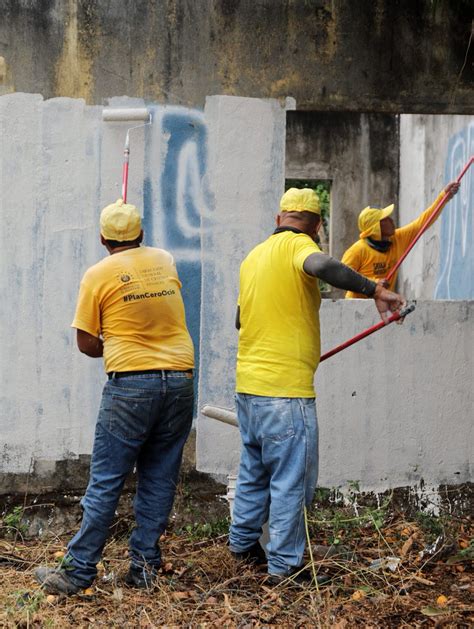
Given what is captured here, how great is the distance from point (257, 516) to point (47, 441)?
1.51 m

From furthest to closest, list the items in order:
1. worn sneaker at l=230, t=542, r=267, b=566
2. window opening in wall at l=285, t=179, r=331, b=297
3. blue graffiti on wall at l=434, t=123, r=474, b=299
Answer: window opening in wall at l=285, t=179, r=331, b=297, blue graffiti on wall at l=434, t=123, r=474, b=299, worn sneaker at l=230, t=542, r=267, b=566

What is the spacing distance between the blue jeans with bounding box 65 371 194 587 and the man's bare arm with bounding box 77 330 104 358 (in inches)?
8.0

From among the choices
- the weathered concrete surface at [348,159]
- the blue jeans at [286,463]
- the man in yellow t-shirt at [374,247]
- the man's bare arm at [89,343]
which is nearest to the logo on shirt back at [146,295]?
the man's bare arm at [89,343]

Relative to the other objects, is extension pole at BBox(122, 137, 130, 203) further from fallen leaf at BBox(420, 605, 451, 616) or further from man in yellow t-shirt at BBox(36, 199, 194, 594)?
fallen leaf at BBox(420, 605, 451, 616)

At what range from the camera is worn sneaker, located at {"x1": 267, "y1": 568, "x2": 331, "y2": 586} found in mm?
4363

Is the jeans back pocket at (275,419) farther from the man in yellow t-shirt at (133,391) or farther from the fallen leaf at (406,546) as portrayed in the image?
the fallen leaf at (406,546)

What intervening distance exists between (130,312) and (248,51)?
2011 millimetres

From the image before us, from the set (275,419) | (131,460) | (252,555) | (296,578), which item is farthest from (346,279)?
(252,555)

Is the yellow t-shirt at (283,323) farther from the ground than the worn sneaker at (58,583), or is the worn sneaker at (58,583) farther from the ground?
the yellow t-shirt at (283,323)

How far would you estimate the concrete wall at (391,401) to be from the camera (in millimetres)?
5652

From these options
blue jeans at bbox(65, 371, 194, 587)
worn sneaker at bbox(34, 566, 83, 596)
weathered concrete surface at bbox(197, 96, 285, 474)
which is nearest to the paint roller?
weathered concrete surface at bbox(197, 96, 285, 474)

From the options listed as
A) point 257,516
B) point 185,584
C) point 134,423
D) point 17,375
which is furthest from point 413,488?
point 17,375

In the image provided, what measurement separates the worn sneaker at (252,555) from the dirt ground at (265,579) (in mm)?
45

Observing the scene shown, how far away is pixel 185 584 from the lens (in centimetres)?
463
